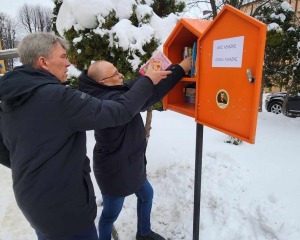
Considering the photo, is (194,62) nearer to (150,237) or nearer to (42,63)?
(42,63)

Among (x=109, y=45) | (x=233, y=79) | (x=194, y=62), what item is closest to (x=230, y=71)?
(x=233, y=79)

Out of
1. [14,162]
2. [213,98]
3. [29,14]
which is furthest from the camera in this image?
[29,14]

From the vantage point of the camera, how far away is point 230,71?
1394 mm

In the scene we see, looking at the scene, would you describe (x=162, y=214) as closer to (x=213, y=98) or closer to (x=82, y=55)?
(x=213, y=98)

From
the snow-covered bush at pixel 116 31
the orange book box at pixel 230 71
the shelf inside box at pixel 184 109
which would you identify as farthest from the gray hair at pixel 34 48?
the snow-covered bush at pixel 116 31

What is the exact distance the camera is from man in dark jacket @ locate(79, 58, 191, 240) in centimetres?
175

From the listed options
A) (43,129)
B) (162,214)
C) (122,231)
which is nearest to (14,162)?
(43,129)

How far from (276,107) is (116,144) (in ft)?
34.9

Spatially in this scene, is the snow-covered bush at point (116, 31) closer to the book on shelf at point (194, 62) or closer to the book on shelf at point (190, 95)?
the book on shelf at point (190, 95)

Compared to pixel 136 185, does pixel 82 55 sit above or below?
above

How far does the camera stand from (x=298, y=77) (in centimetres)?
739

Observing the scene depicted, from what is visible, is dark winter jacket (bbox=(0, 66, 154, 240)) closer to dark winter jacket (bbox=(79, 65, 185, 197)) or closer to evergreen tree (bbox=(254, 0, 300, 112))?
dark winter jacket (bbox=(79, 65, 185, 197))

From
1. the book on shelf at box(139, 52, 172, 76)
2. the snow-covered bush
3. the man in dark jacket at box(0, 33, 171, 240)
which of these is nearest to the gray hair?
the man in dark jacket at box(0, 33, 171, 240)

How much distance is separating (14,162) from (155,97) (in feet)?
3.55
